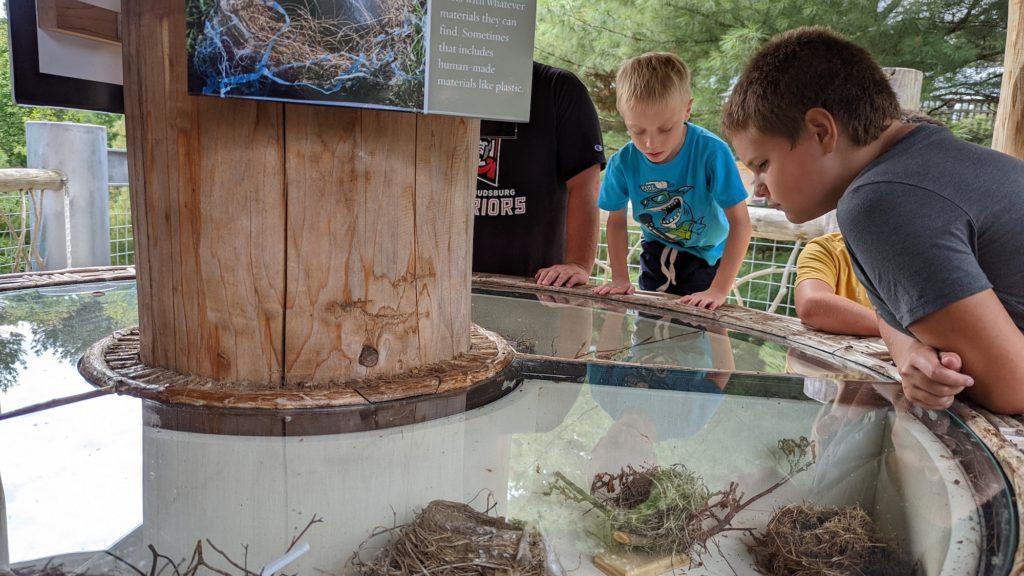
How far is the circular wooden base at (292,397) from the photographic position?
1070 mm

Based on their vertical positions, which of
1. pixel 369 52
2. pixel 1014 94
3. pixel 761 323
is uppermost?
pixel 1014 94

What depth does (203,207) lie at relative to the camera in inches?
44.4

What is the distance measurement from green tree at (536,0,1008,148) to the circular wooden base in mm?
5890

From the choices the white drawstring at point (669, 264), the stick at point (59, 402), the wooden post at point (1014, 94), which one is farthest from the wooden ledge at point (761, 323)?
the wooden post at point (1014, 94)

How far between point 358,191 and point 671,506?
0.62 m

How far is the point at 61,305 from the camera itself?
1.78 meters

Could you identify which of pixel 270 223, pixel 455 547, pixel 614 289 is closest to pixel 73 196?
pixel 614 289

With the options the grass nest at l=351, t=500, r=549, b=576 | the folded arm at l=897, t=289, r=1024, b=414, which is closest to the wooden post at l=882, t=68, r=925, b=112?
the folded arm at l=897, t=289, r=1024, b=414

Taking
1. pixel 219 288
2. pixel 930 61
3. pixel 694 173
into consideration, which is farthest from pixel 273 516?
pixel 930 61

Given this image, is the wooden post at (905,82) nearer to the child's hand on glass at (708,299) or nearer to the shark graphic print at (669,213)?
the shark graphic print at (669,213)

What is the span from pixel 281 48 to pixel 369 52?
12 centimetres

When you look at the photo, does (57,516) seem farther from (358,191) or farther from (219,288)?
(358,191)

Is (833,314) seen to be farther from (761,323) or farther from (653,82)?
(653,82)

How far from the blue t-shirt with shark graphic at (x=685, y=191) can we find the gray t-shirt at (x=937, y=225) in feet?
3.99
